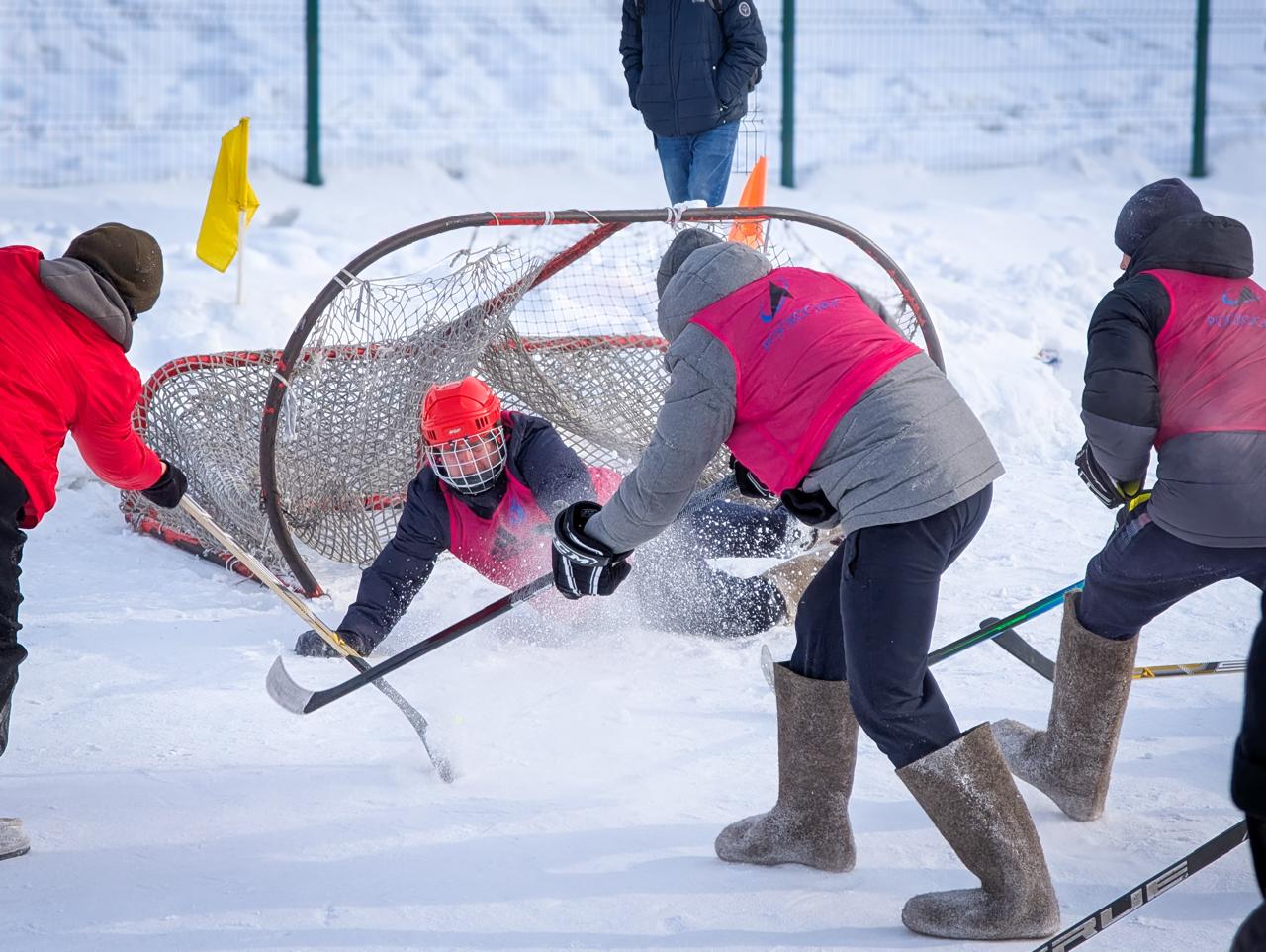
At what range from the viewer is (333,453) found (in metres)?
3.78

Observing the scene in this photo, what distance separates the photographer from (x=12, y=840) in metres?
2.30

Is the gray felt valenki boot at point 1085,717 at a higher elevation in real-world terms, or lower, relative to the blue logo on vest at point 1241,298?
lower

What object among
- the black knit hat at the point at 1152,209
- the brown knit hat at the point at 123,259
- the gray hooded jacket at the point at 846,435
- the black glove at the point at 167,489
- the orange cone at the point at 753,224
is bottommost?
the black glove at the point at 167,489

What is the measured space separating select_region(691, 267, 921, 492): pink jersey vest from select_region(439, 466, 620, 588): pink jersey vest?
1.27m

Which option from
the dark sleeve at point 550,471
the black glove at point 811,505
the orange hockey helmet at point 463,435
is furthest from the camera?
the dark sleeve at point 550,471

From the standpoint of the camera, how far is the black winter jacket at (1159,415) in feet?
6.86

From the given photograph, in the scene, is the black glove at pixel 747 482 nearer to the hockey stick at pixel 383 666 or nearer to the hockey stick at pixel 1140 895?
the hockey stick at pixel 383 666

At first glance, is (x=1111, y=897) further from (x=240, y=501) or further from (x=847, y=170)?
(x=847, y=170)

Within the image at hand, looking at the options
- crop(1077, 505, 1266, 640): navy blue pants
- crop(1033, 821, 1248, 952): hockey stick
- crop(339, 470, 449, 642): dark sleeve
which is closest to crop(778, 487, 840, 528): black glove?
crop(1077, 505, 1266, 640): navy blue pants

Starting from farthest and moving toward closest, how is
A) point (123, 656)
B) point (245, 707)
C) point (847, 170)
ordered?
point (847, 170) → point (123, 656) → point (245, 707)

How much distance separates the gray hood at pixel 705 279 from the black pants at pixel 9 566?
115 centimetres

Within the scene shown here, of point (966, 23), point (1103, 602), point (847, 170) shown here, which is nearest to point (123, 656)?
point (1103, 602)

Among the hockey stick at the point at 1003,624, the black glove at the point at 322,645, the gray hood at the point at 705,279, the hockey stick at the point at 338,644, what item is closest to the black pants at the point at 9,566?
the hockey stick at the point at 338,644

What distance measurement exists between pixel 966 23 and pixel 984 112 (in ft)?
4.54
